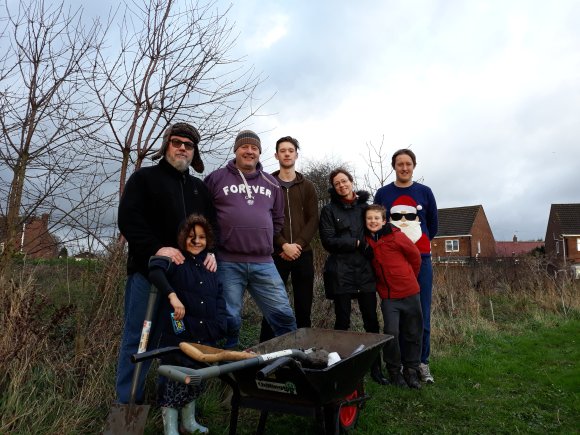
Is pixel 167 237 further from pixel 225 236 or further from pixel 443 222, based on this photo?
pixel 443 222

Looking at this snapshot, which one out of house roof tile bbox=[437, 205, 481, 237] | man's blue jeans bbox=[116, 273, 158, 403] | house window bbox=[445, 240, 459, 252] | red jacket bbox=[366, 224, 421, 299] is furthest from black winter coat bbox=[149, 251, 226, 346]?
house window bbox=[445, 240, 459, 252]

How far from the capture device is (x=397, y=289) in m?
4.62

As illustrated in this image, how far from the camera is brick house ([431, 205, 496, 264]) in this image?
40656 mm

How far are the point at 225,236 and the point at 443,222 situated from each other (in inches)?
1634

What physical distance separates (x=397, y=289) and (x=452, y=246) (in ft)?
129

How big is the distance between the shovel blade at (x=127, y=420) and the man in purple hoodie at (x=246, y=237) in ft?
3.44

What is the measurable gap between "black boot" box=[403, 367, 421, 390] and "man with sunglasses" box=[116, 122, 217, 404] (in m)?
2.44

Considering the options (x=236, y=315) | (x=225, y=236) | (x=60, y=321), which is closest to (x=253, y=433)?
(x=236, y=315)

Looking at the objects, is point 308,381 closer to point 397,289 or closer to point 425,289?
point 397,289

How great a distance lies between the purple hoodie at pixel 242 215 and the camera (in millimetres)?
3879

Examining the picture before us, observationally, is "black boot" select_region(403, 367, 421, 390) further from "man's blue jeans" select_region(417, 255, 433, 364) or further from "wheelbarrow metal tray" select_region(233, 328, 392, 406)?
"wheelbarrow metal tray" select_region(233, 328, 392, 406)

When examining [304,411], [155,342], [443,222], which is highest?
[443,222]

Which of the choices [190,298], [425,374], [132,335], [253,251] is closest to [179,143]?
[253,251]

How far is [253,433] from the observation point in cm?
361
